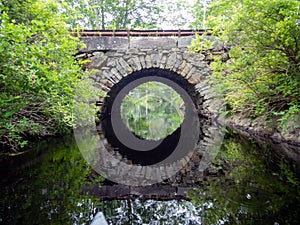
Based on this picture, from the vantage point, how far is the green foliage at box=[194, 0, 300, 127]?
2.49m

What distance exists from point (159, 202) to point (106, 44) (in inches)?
188

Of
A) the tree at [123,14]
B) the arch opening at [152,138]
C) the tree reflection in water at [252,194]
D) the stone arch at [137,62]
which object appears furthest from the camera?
the tree at [123,14]

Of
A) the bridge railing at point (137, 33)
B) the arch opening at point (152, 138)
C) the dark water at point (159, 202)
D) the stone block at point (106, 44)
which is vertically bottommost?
the dark water at point (159, 202)

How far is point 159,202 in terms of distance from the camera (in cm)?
131

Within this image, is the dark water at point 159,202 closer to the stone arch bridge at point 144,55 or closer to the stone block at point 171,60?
the stone arch bridge at point 144,55

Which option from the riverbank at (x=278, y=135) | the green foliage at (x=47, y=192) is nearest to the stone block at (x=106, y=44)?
the riverbank at (x=278, y=135)

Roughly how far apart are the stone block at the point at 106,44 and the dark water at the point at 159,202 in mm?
3933

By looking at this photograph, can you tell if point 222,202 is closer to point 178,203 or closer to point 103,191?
point 178,203

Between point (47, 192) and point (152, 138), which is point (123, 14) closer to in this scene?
point (152, 138)

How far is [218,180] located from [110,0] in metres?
12.1

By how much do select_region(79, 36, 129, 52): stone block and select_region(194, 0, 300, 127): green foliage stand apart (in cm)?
254

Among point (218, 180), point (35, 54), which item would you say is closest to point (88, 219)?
point (218, 180)

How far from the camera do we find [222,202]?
1.24 m

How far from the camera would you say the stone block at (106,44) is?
17.7ft
